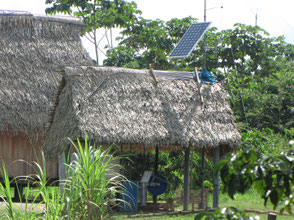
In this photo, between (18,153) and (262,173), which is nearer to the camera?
(262,173)

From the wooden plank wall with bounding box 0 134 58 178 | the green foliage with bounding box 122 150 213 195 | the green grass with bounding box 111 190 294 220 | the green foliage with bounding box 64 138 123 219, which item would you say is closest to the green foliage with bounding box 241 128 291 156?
the green grass with bounding box 111 190 294 220

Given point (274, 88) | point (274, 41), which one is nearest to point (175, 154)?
point (274, 88)

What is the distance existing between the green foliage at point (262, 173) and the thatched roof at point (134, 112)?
5808mm

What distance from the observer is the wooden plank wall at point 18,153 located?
11094mm

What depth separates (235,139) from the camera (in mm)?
9734

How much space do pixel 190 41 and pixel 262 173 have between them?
8.88 meters

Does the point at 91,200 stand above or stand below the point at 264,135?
below

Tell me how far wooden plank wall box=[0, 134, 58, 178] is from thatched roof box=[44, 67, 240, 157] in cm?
164

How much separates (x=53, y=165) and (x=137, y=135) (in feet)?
10.1

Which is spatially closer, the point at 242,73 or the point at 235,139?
the point at 235,139

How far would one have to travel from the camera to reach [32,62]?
468 inches

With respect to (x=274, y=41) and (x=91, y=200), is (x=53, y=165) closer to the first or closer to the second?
(x=91, y=200)

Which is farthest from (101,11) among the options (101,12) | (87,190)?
(87,190)

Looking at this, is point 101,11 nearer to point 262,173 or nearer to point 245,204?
point 245,204
